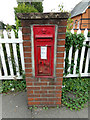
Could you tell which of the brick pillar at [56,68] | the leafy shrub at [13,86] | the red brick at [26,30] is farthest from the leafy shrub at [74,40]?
the leafy shrub at [13,86]

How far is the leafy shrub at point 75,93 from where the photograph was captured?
1.99m

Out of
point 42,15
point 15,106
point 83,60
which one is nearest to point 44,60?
point 42,15

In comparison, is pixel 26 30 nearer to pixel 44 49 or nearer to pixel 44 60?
pixel 44 49

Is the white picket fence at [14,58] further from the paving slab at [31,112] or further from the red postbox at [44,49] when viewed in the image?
the red postbox at [44,49]

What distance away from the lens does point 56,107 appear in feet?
6.30

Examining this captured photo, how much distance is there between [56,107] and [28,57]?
1250 mm

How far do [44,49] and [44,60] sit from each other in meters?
0.20

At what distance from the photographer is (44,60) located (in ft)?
5.08

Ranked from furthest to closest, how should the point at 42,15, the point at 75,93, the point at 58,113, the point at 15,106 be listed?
1. the point at 75,93
2. the point at 15,106
3. the point at 58,113
4. the point at 42,15

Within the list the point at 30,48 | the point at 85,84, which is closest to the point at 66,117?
the point at 85,84

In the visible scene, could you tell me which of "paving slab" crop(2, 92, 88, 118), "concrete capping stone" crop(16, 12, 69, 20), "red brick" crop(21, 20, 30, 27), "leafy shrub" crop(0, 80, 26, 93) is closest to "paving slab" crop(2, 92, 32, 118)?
"paving slab" crop(2, 92, 88, 118)

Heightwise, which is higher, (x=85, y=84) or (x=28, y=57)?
(x=28, y=57)

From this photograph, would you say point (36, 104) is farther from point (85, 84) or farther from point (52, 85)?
point (85, 84)

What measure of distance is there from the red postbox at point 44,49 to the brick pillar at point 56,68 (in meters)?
0.09
